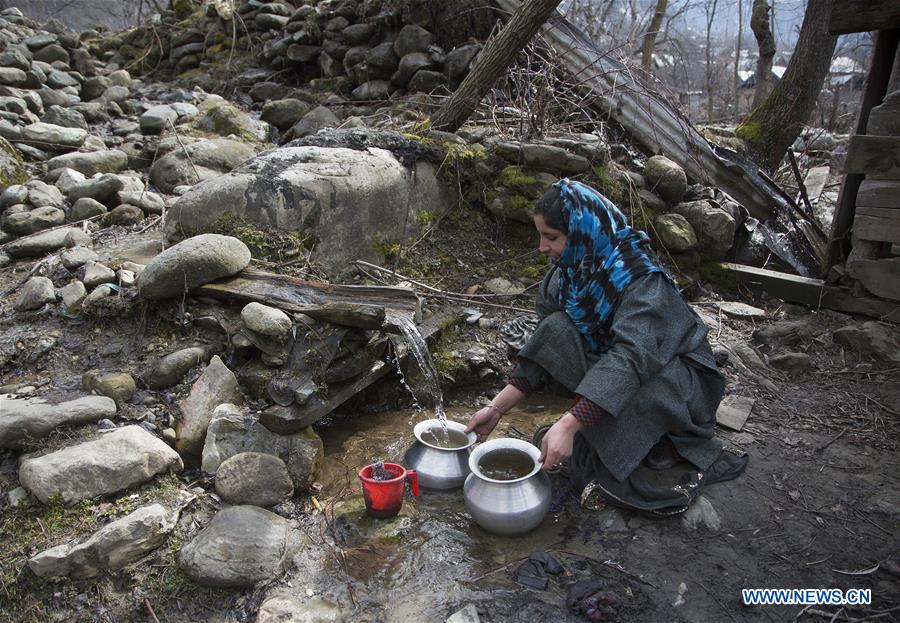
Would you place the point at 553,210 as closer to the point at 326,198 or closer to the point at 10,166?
the point at 326,198

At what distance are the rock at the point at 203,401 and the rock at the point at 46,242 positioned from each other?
2.16 meters

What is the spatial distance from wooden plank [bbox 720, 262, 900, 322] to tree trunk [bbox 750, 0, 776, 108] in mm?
4086

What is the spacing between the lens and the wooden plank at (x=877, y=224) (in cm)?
471

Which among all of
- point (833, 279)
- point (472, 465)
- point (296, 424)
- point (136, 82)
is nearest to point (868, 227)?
point (833, 279)

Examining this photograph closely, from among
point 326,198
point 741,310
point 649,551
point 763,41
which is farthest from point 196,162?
point 763,41

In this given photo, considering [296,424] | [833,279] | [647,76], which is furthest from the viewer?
[647,76]

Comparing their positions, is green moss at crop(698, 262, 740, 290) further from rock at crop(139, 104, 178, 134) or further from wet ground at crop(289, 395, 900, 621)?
rock at crop(139, 104, 178, 134)

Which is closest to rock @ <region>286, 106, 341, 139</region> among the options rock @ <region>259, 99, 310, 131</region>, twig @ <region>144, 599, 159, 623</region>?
rock @ <region>259, 99, 310, 131</region>

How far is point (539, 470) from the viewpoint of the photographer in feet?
8.95

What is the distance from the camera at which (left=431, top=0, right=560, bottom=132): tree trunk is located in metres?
5.19

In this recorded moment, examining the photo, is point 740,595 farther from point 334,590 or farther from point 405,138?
point 405,138

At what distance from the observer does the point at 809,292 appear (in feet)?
17.7

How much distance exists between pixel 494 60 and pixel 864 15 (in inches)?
113

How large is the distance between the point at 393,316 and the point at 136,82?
354 inches
